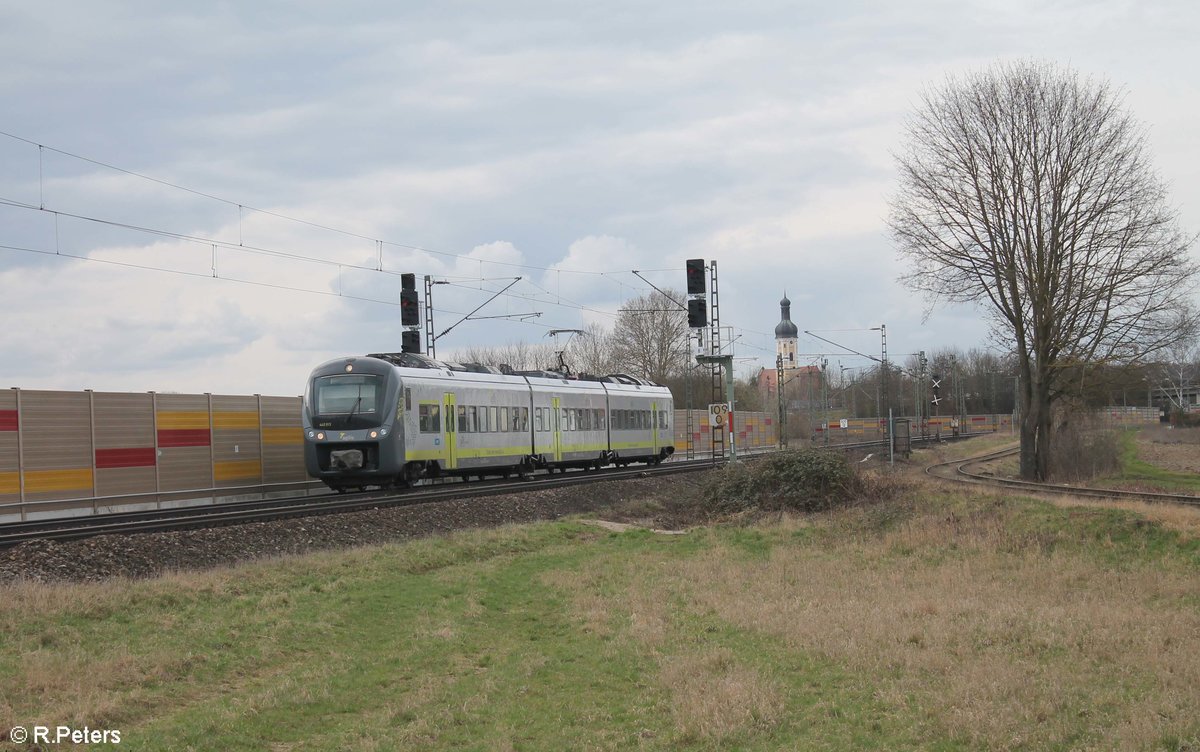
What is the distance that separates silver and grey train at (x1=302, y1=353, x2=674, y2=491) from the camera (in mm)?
28562

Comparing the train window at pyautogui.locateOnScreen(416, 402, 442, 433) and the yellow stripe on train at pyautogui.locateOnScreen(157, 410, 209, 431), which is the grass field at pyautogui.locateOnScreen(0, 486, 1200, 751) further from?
the yellow stripe on train at pyautogui.locateOnScreen(157, 410, 209, 431)

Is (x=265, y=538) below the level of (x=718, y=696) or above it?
above

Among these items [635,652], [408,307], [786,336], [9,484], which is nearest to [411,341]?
[408,307]

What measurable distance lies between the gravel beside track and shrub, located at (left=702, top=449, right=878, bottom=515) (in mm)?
3379

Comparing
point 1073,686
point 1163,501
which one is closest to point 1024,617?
point 1073,686

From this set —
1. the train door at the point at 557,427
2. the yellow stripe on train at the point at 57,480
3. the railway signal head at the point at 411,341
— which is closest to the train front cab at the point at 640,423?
the train door at the point at 557,427

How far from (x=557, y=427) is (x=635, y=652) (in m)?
28.8

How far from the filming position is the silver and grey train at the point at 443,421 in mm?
28562

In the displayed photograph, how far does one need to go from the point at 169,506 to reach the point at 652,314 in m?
53.9

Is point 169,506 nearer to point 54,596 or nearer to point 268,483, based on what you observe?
point 268,483

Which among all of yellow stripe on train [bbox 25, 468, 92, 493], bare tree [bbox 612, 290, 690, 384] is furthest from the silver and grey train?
bare tree [bbox 612, 290, 690, 384]

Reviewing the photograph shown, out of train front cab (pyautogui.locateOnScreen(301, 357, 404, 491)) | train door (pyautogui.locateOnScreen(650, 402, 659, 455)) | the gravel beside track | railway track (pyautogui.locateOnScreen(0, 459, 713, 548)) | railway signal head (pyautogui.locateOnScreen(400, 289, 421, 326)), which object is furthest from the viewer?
train door (pyautogui.locateOnScreen(650, 402, 659, 455))

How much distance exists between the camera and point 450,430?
32219 mm

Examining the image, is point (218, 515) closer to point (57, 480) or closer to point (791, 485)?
point (57, 480)
